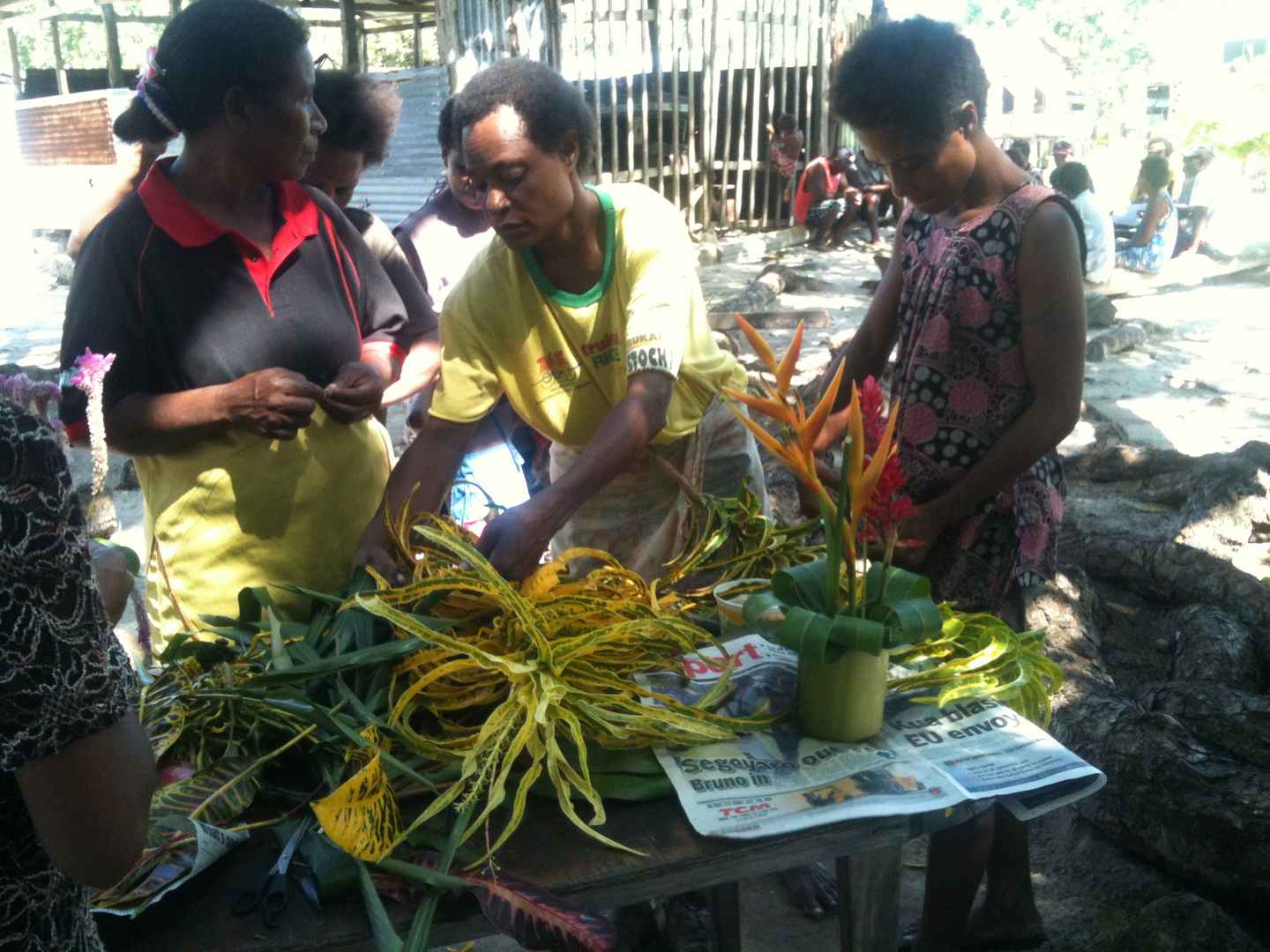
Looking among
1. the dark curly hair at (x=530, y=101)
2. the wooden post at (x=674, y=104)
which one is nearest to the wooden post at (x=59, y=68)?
the wooden post at (x=674, y=104)

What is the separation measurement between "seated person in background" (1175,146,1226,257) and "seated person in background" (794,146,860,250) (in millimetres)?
3879

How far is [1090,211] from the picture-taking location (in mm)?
8727

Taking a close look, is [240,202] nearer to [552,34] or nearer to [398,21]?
[552,34]

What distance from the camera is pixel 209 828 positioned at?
Result: 124 centimetres

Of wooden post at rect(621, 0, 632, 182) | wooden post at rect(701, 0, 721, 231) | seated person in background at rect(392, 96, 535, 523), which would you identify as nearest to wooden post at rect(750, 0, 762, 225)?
wooden post at rect(701, 0, 721, 231)

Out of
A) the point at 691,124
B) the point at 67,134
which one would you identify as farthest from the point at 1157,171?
the point at 67,134

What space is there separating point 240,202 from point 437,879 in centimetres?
143

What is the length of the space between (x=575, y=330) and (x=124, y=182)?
4.50 ft

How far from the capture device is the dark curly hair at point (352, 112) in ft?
9.81

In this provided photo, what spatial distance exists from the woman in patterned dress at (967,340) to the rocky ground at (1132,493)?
17.6 inches

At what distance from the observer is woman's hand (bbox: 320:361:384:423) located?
205 cm

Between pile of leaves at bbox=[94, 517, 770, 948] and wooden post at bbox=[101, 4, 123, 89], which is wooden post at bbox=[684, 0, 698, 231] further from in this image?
pile of leaves at bbox=[94, 517, 770, 948]

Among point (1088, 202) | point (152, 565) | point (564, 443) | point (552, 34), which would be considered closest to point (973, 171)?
point (564, 443)

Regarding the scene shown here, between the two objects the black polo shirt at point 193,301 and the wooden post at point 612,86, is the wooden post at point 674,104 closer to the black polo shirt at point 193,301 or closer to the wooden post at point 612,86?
the wooden post at point 612,86
